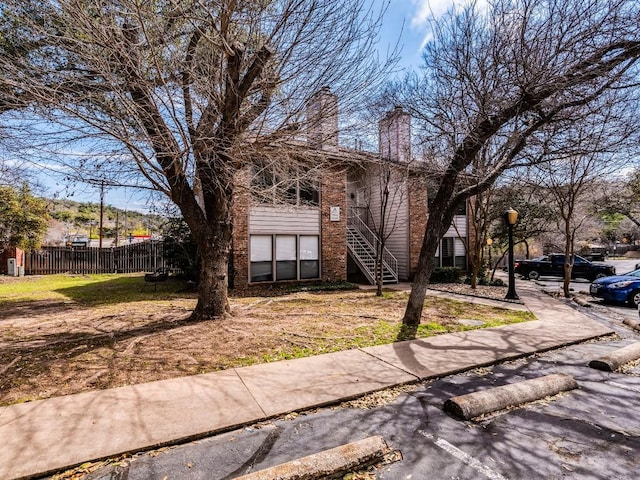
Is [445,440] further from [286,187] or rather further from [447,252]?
[447,252]

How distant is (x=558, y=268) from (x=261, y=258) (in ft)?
52.4

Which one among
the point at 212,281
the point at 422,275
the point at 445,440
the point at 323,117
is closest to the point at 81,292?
the point at 212,281

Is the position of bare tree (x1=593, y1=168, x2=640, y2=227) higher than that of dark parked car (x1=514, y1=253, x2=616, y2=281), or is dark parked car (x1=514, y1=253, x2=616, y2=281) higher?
bare tree (x1=593, y1=168, x2=640, y2=227)

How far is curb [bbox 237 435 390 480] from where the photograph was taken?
8.07 ft

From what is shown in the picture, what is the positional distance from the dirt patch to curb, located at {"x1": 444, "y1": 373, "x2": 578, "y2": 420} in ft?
7.62

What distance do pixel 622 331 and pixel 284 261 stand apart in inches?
380

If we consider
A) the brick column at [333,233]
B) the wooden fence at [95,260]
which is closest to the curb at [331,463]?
the brick column at [333,233]

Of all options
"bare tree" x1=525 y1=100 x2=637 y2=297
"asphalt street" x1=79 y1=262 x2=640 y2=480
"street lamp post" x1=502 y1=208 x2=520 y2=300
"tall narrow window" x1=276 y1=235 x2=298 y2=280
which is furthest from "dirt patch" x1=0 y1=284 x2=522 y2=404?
"bare tree" x1=525 y1=100 x2=637 y2=297

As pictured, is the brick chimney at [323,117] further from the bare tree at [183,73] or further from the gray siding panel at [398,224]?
the gray siding panel at [398,224]

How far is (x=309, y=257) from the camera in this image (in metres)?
13.5

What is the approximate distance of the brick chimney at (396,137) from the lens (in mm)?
9673

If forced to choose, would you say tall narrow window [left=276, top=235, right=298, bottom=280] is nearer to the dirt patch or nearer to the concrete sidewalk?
the dirt patch

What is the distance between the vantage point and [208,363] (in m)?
4.81

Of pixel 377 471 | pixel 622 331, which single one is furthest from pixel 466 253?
pixel 377 471
